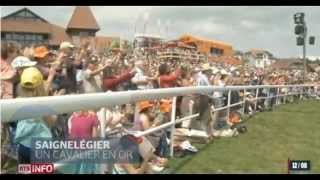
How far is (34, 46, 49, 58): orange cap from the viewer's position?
3.52 meters

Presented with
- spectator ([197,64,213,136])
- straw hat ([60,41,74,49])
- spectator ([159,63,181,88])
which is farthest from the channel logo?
spectator ([197,64,213,136])

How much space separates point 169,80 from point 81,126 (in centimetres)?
286

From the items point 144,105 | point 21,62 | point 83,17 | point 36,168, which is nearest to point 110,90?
point 144,105

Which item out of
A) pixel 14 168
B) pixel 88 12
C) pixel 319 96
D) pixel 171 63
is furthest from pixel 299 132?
pixel 319 96

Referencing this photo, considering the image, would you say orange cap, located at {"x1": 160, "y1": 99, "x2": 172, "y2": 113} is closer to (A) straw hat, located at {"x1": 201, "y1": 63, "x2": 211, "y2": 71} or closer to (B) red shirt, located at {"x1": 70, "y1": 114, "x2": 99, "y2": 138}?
(A) straw hat, located at {"x1": 201, "y1": 63, "x2": 211, "y2": 71}

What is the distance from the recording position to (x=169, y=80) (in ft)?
16.5

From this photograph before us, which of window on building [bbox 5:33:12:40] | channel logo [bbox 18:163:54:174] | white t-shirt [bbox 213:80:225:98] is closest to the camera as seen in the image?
channel logo [bbox 18:163:54:174]

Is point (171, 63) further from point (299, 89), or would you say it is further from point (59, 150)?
point (299, 89)

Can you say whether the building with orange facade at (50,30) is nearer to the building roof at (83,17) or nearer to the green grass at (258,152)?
the building roof at (83,17)

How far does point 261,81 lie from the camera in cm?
978

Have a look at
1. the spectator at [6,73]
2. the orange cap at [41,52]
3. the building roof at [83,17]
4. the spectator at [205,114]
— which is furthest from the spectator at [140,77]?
the building roof at [83,17]

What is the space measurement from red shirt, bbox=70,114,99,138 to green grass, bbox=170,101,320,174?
0.64 metres

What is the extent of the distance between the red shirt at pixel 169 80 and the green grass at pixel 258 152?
0.63 metres

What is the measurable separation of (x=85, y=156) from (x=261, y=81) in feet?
26.0
